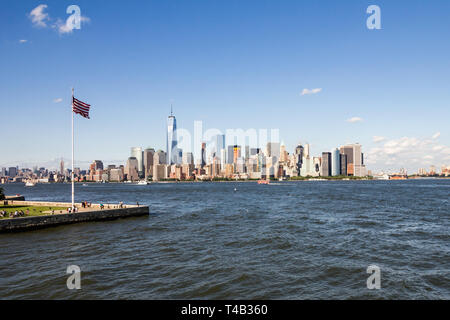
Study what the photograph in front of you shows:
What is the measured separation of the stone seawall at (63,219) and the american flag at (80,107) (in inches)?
582

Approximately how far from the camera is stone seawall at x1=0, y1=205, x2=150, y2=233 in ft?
131

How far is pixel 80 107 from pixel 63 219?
53.0 feet

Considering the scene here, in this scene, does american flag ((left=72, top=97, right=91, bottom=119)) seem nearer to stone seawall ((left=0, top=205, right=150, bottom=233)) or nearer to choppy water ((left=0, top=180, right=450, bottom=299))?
stone seawall ((left=0, top=205, right=150, bottom=233))

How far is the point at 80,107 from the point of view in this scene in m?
43.7

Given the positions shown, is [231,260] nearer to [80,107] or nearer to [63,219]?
[63,219]

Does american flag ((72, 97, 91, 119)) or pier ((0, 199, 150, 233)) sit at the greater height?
american flag ((72, 97, 91, 119))

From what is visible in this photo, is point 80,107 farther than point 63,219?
No

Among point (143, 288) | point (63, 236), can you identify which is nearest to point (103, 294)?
point (143, 288)

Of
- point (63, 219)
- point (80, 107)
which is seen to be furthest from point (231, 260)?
point (80, 107)

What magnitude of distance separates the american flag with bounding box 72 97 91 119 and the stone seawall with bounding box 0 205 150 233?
14790mm

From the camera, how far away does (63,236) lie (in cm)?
3741

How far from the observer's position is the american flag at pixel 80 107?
4291 cm

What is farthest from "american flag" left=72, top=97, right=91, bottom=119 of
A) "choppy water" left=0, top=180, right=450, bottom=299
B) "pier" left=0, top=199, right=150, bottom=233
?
"choppy water" left=0, top=180, right=450, bottom=299

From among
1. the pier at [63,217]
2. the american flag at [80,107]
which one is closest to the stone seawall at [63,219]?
the pier at [63,217]
